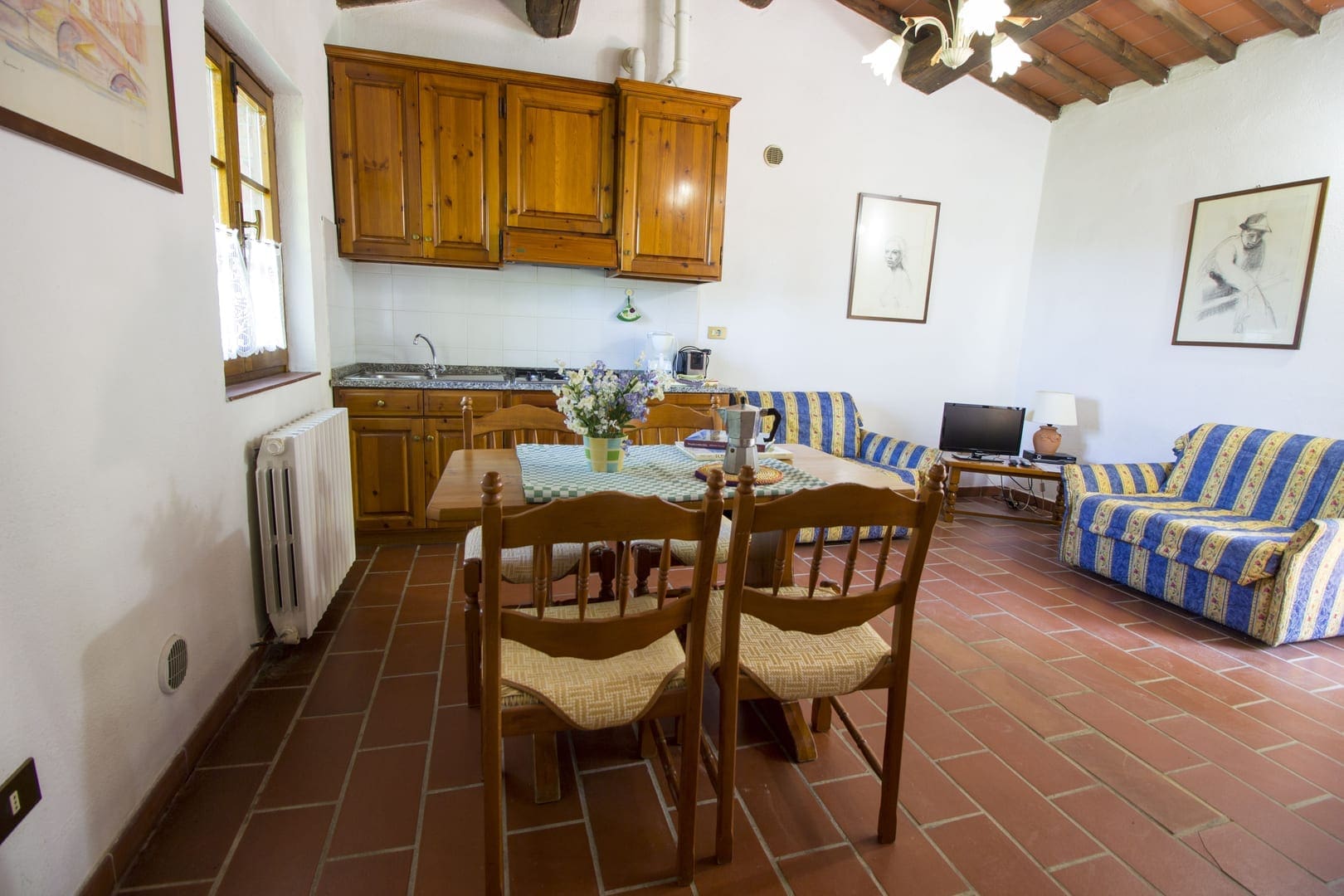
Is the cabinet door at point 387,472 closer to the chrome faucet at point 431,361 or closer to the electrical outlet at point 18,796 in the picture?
the chrome faucet at point 431,361

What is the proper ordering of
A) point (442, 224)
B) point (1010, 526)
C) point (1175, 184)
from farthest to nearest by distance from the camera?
point (1010, 526) → point (1175, 184) → point (442, 224)

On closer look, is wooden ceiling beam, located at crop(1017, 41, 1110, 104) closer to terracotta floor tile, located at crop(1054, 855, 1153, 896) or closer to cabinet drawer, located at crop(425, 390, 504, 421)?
cabinet drawer, located at crop(425, 390, 504, 421)

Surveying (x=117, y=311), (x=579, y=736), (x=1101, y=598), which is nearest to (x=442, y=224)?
(x=117, y=311)

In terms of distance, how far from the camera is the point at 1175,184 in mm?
3967

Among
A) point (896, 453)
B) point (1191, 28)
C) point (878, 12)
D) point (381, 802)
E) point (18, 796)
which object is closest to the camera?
point (18, 796)

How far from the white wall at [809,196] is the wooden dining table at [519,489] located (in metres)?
1.91

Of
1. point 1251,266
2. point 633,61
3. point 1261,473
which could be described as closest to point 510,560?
point 633,61

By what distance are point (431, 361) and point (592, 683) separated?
3047 mm

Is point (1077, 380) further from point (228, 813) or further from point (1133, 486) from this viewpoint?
point (228, 813)

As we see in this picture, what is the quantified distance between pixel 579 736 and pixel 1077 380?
4.29 metres

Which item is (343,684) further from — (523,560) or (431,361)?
(431,361)

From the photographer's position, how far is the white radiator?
212 centimetres

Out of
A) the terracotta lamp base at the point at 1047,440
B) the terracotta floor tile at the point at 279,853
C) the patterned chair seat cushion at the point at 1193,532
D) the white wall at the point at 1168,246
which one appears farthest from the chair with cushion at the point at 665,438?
the white wall at the point at 1168,246

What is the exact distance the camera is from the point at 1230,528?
9.66 feet
